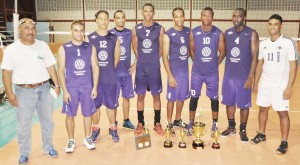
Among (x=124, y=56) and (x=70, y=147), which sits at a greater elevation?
(x=124, y=56)

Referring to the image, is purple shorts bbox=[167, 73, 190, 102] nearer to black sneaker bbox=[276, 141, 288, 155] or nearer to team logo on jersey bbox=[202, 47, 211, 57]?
team logo on jersey bbox=[202, 47, 211, 57]

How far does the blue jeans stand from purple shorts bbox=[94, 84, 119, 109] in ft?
2.83

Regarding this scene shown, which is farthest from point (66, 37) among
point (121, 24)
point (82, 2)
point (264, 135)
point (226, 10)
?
point (264, 135)

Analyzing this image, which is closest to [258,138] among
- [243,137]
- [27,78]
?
[243,137]

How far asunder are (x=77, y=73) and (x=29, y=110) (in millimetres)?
809

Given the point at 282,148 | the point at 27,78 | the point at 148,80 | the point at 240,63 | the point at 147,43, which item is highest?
the point at 147,43

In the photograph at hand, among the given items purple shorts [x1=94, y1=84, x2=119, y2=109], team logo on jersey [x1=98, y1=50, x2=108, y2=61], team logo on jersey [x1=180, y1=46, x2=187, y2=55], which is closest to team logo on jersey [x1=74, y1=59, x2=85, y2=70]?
team logo on jersey [x1=98, y1=50, x2=108, y2=61]

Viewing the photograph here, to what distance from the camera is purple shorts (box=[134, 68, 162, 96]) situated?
506 cm

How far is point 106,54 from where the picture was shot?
4.57 meters

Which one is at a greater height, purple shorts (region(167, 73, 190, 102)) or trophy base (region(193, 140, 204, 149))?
purple shorts (region(167, 73, 190, 102))

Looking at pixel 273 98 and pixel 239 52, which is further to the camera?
pixel 239 52

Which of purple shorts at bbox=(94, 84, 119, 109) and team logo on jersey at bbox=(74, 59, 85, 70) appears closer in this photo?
team logo on jersey at bbox=(74, 59, 85, 70)

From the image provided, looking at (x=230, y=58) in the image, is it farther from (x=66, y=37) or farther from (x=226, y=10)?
(x=66, y=37)

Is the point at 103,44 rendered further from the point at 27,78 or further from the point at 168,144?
the point at 168,144
